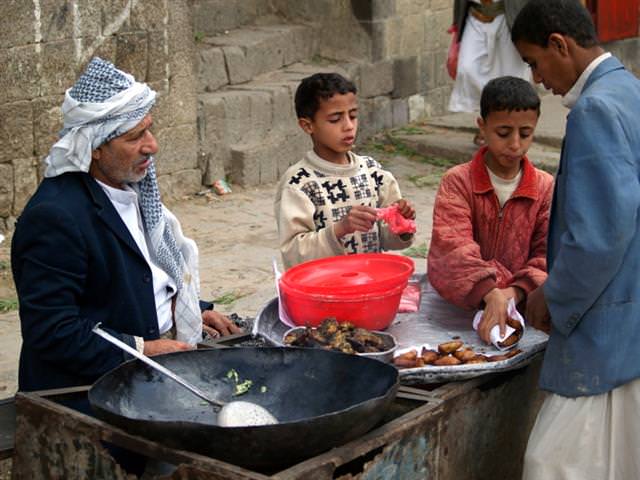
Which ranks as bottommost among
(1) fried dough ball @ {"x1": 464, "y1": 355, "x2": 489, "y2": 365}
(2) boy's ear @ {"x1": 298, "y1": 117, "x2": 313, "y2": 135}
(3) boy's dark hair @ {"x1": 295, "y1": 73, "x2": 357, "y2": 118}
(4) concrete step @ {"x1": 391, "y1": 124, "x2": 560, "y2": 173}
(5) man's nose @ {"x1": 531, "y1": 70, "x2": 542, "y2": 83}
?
(4) concrete step @ {"x1": 391, "y1": 124, "x2": 560, "y2": 173}

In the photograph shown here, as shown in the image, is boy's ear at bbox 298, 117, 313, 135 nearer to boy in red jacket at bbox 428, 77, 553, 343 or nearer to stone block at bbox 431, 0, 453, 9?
boy in red jacket at bbox 428, 77, 553, 343

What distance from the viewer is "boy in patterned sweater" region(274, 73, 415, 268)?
395cm

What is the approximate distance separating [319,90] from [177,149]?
4.24m

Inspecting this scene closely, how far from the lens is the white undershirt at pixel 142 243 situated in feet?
11.1

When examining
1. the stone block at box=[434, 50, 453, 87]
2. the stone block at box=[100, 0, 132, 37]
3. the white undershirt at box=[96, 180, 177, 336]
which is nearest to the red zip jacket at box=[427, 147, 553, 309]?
the white undershirt at box=[96, 180, 177, 336]

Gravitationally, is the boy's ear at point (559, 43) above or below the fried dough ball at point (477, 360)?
above

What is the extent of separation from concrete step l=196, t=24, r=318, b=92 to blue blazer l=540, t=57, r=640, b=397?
5.70 metres

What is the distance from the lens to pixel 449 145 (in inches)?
385

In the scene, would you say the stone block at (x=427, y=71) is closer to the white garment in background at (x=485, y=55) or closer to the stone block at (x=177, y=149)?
the white garment in background at (x=485, y=55)

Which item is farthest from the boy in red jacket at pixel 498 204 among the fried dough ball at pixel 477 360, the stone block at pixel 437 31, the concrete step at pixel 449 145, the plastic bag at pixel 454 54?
the stone block at pixel 437 31

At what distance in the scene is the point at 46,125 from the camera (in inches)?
279

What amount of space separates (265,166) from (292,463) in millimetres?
6214

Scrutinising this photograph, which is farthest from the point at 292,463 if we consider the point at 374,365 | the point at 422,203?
the point at 422,203

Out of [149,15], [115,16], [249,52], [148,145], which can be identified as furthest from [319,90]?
[249,52]
